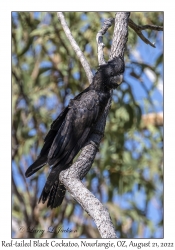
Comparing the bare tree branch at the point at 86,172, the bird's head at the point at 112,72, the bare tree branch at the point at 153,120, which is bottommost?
the bare tree branch at the point at 86,172

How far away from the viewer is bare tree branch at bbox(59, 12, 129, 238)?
3.13 meters

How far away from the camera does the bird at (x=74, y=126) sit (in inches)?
168

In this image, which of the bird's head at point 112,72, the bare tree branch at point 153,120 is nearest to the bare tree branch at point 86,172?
the bird's head at point 112,72

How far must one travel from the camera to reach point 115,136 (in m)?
7.06

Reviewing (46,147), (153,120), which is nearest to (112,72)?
(46,147)

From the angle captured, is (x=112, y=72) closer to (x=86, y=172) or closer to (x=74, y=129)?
(x=74, y=129)

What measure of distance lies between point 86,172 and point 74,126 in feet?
2.47

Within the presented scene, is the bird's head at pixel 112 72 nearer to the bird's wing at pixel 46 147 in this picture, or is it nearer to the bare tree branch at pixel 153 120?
the bird's wing at pixel 46 147

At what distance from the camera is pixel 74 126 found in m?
4.54

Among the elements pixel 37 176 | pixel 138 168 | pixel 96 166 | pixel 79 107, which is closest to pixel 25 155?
pixel 37 176

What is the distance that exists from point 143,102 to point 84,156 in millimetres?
3549

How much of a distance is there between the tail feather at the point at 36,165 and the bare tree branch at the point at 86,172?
0.42 meters

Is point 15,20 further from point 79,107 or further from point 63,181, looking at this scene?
point 63,181

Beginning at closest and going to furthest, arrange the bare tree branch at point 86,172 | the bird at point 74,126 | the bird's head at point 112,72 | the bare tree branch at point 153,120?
the bare tree branch at point 86,172 → the bird at point 74,126 → the bird's head at point 112,72 → the bare tree branch at point 153,120
